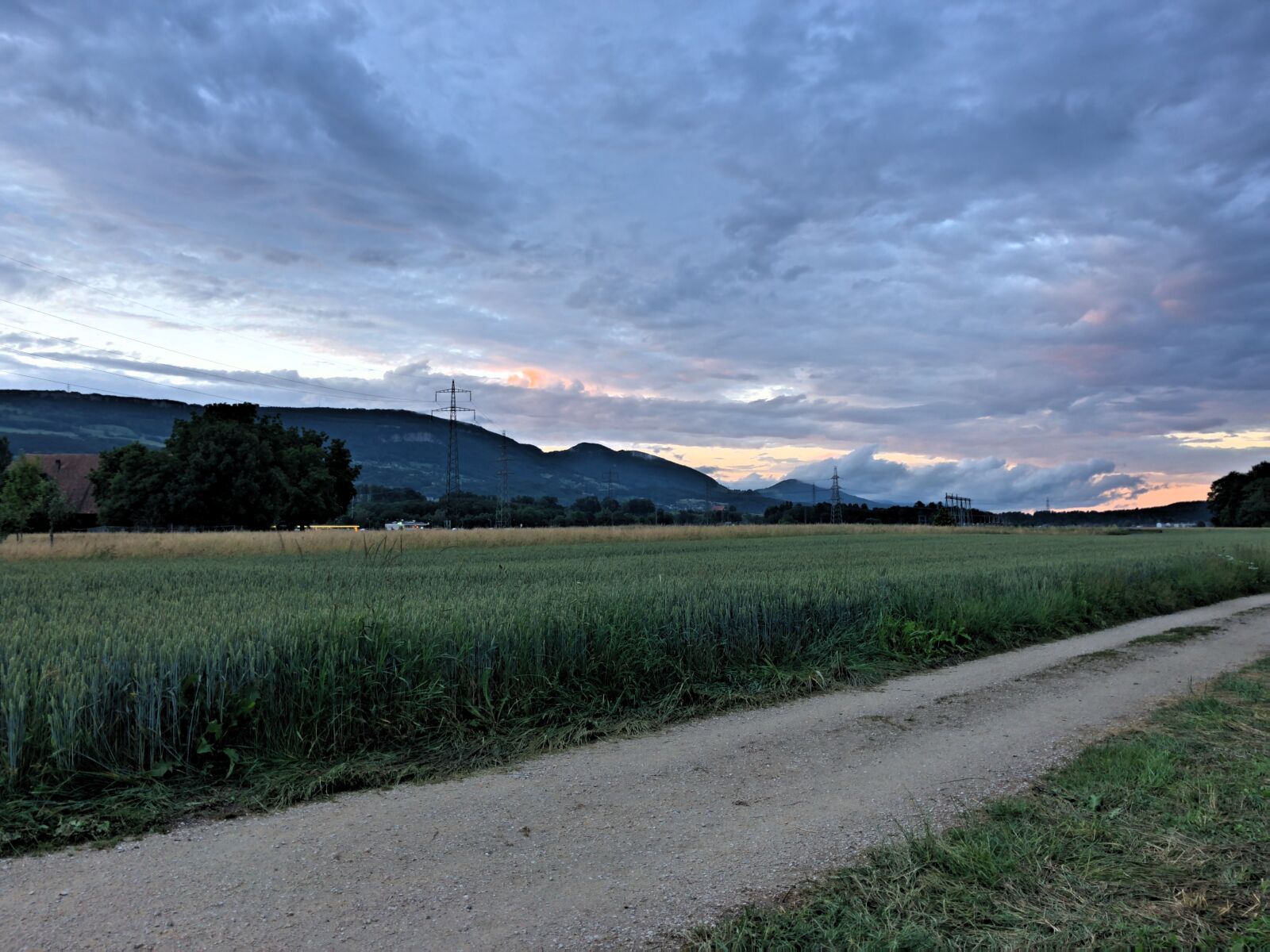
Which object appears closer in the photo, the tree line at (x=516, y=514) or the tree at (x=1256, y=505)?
the tree line at (x=516, y=514)

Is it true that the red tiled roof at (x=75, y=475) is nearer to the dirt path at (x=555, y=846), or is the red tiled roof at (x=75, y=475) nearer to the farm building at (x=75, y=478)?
the farm building at (x=75, y=478)

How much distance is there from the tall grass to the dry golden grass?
16.0 meters

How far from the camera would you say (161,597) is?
11.6 meters

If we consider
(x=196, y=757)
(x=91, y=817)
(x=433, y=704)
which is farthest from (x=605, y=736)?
(x=91, y=817)

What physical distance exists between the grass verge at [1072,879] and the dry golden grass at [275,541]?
23.6 meters

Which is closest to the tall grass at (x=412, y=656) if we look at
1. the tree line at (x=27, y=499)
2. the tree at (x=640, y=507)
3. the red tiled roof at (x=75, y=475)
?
the tree line at (x=27, y=499)

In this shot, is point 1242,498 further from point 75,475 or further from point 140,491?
point 75,475

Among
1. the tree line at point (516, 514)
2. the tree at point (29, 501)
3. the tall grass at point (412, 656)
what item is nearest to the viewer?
the tall grass at point (412, 656)

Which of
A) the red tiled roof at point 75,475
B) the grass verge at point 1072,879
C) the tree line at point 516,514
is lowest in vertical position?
the grass verge at point 1072,879

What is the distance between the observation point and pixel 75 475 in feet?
300

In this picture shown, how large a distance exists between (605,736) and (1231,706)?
6.81 metres

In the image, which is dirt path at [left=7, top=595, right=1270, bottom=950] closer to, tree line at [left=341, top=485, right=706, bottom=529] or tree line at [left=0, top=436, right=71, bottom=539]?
tree line at [left=341, top=485, right=706, bottom=529]

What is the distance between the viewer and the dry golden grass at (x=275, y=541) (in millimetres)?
28016

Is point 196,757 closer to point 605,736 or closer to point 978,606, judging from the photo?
point 605,736
